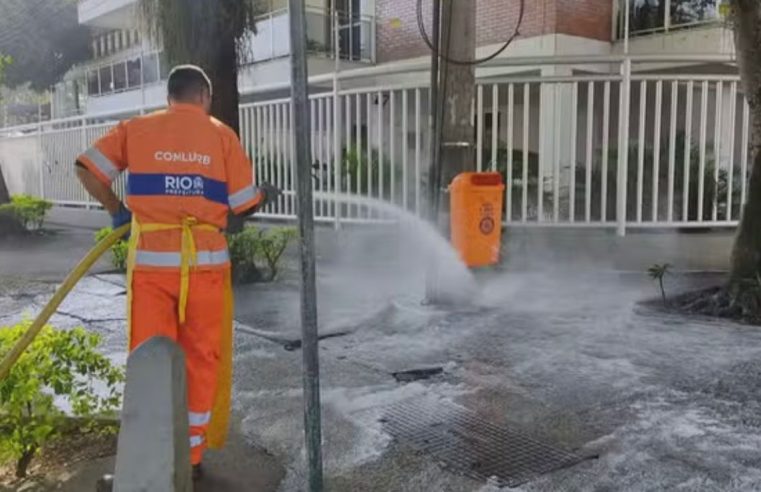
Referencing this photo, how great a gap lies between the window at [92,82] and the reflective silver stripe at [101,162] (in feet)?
82.3

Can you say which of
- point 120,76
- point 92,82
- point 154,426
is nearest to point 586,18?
point 154,426

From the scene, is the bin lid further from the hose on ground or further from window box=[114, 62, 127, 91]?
window box=[114, 62, 127, 91]

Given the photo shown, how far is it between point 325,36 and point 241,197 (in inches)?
594

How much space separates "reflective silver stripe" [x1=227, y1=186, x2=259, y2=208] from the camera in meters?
3.45

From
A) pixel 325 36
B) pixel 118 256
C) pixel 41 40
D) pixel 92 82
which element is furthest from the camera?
pixel 41 40

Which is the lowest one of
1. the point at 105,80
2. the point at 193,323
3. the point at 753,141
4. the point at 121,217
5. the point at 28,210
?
the point at 193,323

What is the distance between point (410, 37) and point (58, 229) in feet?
28.7

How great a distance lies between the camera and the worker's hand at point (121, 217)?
3453mm

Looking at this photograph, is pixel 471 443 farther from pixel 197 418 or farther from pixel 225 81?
pixel 225 81

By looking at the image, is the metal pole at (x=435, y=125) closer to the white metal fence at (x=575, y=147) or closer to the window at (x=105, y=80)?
the white metal fence at (x=575, y=147)

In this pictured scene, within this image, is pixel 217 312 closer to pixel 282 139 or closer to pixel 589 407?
pixel 589 407

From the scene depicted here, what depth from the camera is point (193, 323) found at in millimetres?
3305

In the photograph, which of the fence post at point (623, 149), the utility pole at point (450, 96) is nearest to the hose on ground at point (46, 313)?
the utility pole at point (450, 96)

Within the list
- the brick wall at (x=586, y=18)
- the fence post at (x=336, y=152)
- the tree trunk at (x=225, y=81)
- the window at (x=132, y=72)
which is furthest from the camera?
the window at (x=132, y=72)
